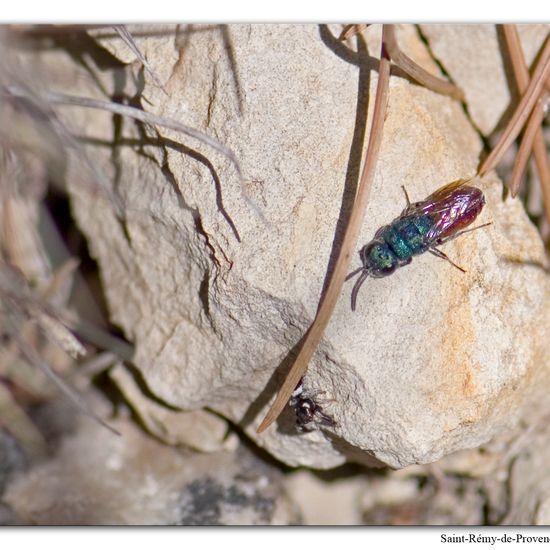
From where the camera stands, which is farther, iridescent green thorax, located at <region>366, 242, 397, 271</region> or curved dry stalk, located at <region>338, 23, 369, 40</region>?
Result: curved dry stalk, located at <region>338, 23, 369, 40</region>

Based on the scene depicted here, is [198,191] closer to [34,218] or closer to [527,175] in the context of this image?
[34,218]

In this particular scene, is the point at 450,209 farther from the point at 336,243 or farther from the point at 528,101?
the point at 528,101

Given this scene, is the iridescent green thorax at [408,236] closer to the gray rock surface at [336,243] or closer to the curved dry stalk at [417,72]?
the gray rock surface at [336,243]

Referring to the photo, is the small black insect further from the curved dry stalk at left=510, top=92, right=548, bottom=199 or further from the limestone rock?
the limestone rock

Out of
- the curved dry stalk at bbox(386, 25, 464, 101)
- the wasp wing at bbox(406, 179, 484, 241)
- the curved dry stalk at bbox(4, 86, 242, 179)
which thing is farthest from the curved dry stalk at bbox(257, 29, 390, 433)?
the curved dry stalk at bbox(4, 86, 242, 179)

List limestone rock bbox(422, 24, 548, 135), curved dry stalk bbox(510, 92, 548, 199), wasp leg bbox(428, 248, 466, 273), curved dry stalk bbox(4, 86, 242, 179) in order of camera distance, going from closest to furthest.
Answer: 1. curved dry stalk bbox(4, 86, 242, 179)
2. wasp leg bbox(428, 248, 466, 273)
3. curved dry stalk bbox(510, 92, 548, 199)
4. limestone rock bbox(422, 24, 548, 135)

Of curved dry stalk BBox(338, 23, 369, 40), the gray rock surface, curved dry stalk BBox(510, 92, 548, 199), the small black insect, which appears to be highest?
curved dry stalk BBox(338, 23, 369, 40)
